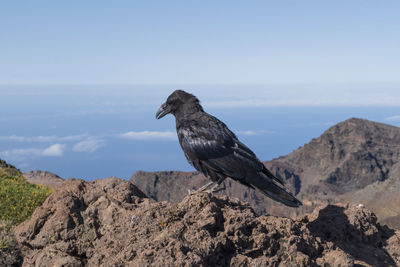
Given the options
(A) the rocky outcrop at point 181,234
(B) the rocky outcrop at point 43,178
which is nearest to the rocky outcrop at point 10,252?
(A) the rocky outcrop at point 181,234

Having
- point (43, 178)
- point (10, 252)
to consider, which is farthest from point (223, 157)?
point (43, 178)

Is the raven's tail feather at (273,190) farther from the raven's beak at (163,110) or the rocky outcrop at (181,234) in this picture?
the raven's beak at (163,110)

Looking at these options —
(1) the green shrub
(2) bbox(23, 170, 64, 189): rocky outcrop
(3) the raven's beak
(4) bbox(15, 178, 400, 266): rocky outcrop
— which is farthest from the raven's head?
(2) bbox(23, 170, 64, 189): rocky outcrop

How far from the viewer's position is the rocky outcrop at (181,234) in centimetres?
→ 658

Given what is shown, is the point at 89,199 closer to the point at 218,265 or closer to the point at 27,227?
the point at 27,227

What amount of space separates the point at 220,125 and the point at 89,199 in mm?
2989

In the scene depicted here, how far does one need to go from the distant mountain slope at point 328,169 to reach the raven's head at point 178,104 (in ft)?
185

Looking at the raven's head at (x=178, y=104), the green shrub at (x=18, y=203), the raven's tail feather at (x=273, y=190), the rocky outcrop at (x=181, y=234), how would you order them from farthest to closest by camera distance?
the green shrub at (x=18, y=203) → the raven's head at (x=178, y=104) → the raven's tail feather at (x=273, y=190) → the rocky outcrop at (x=181, y=234)

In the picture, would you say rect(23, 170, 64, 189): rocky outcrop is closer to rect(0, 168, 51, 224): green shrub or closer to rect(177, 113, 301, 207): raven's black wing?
rect(0, 168, 51, 224): green shrub

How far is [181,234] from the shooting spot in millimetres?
6711

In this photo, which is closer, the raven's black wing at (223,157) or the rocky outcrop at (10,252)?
the raven's black wing at (223,157)

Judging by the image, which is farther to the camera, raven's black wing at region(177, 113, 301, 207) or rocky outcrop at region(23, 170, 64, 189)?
rocky outcrop at region(23, 170, 64, 189)

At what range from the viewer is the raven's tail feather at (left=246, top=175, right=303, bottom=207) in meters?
8.46

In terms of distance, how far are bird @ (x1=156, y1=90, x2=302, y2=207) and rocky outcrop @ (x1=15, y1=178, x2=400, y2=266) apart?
2.11 feet
